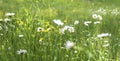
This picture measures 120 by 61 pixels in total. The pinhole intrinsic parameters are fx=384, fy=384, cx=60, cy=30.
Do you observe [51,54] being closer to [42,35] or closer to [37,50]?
[37,50]

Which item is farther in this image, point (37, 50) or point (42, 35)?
point (42, 35)

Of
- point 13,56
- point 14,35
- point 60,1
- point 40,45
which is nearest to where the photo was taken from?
point 13,56

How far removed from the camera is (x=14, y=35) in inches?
199

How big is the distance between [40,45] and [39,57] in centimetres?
31

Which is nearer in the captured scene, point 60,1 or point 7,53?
point 7,53

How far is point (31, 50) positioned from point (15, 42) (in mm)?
450

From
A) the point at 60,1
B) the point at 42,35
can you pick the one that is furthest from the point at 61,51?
the point at 60,1

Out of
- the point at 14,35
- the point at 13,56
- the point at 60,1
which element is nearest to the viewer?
the point at 13,56

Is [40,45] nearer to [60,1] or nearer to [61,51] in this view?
[61,51]

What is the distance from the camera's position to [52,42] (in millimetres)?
4855

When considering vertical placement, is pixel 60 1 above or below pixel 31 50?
below

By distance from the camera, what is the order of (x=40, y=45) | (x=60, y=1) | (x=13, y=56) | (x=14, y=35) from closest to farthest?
1. (x=13, y=56)
2. (x=40, y=45)
3. (x=14, y=35)
4. (x=60, y=1)

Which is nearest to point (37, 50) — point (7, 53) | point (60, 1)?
point (7, 53)

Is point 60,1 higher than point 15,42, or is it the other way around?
point 15,42
